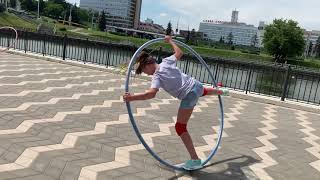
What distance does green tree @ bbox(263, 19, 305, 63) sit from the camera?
86812 millimetres

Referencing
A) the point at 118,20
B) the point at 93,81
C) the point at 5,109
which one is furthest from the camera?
the point at 118,20

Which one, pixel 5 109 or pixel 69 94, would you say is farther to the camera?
pixel 69 94

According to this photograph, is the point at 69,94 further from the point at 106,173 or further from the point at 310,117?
the point at 310,117

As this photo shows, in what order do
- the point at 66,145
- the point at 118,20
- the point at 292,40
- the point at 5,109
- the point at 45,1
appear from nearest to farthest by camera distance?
1. the point at 66,145
2. the point at 5,109
3. the point at 292,40
4. the point at 45,1
5. the point at 118,20

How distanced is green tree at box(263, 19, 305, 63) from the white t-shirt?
277 ft

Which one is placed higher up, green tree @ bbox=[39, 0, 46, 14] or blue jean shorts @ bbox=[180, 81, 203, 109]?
green tree @ bbox=[39, 0, 46, 14]

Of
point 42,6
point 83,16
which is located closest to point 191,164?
point 42,6

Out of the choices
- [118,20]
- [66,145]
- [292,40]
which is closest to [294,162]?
[66,145]

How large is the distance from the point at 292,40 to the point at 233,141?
8538 centimetres

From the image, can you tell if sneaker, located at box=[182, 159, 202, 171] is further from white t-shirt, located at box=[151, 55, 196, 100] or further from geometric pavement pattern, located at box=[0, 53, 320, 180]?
white t-shirt, located at box=[151, 55, 196, 100]

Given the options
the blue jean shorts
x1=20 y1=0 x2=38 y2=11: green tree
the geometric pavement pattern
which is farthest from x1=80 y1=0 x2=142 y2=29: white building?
the blue jean shorts

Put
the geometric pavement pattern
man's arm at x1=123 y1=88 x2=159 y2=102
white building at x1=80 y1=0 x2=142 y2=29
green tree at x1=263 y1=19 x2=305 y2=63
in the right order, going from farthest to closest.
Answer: white building at x1=80 y1=0 x2=142 y2=29 → green tree at x1=263 y1=19 x2=305 y2=63 → the geometric pavement pattern → man's arm at x1=123 y1=88 x2=159 y2=102

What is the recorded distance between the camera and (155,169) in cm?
547

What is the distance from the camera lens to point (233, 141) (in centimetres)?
754
